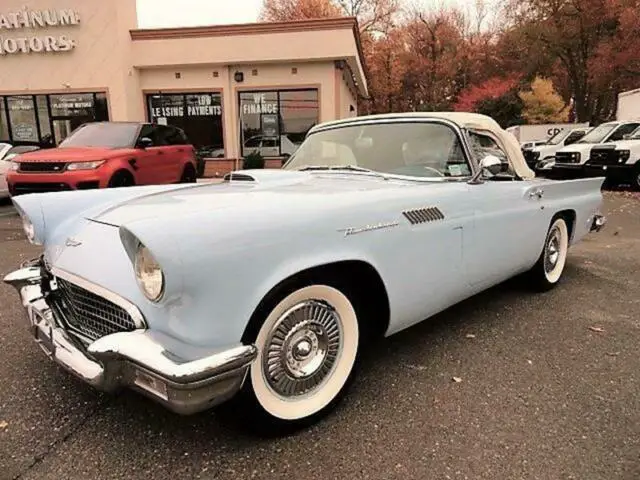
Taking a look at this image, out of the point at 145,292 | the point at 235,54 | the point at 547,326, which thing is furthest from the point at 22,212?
the point at 235,54

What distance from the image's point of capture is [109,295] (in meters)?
2.15

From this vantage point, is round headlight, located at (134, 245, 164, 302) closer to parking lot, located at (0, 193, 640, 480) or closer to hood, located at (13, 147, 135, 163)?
parking lot, located at (0, 193, 640, 480)

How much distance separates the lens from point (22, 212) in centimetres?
303

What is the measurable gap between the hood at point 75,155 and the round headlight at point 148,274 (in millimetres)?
7240

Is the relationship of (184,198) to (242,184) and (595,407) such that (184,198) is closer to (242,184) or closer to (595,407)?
(242,184)

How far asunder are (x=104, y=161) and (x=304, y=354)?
23.8 ft

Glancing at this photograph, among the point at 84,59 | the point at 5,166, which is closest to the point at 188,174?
the point at 5,166

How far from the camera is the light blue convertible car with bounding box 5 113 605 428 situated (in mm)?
1924

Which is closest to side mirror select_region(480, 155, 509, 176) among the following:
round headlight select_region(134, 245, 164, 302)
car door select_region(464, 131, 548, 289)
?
car door select_region(464, 131, 548, 289)

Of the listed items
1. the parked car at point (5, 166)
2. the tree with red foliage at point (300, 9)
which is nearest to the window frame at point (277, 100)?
the parked car at point (5, 166)

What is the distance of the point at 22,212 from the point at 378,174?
7.29 ft

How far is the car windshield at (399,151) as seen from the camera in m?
3.49

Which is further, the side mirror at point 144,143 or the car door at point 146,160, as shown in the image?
the side mirror at point 144,143

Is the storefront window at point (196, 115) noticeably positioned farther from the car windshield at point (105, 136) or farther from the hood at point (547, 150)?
the hood at point (547, 150)
